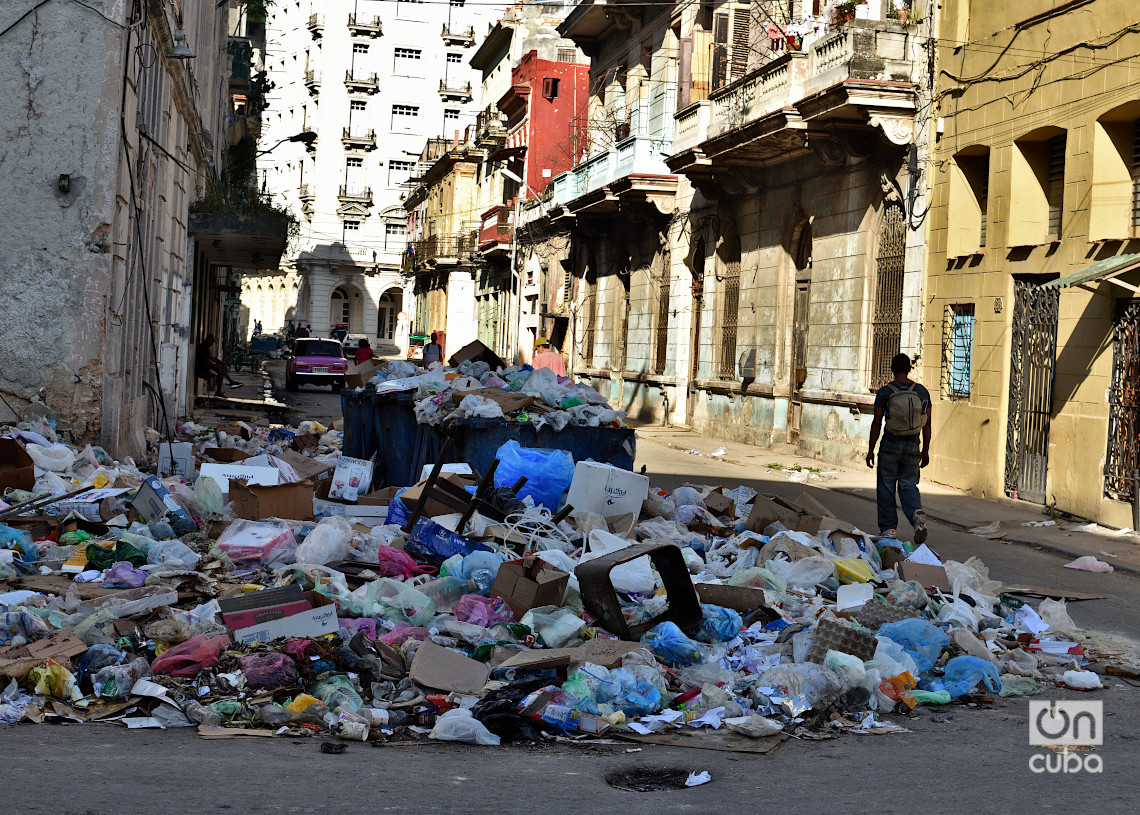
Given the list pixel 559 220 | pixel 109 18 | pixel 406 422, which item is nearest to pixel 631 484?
pixel 406 422

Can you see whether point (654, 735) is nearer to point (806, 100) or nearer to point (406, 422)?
point (406, 422)

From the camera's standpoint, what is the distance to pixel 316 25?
70438 mm

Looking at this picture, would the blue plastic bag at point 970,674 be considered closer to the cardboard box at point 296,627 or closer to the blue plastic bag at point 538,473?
the cardboard box at point 296,627

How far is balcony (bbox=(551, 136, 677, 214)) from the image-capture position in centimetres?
2617

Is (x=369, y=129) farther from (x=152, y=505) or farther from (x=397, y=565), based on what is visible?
(x=397, y=565)

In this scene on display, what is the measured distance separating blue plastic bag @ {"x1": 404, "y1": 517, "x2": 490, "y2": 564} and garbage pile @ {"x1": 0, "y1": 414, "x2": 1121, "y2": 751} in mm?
14

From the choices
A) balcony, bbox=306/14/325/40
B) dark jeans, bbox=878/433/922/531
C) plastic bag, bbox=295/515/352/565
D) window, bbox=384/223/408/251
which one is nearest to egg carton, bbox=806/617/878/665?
plastic bag, bbox=295/515/352/565

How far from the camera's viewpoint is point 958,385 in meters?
15.5

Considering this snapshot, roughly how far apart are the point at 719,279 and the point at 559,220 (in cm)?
1292

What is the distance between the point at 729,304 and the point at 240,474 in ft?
50.6

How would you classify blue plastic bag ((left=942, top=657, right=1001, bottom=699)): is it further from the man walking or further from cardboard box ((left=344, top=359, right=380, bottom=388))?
cardboard box ((left=344, top=359, right=380, bottom=388))

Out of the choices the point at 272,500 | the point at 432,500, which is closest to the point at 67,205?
the point at 272,500

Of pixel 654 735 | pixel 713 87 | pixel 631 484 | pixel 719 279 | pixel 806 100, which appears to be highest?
pixel 713 87

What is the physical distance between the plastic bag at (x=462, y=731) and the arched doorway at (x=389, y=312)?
69540 millimetres
